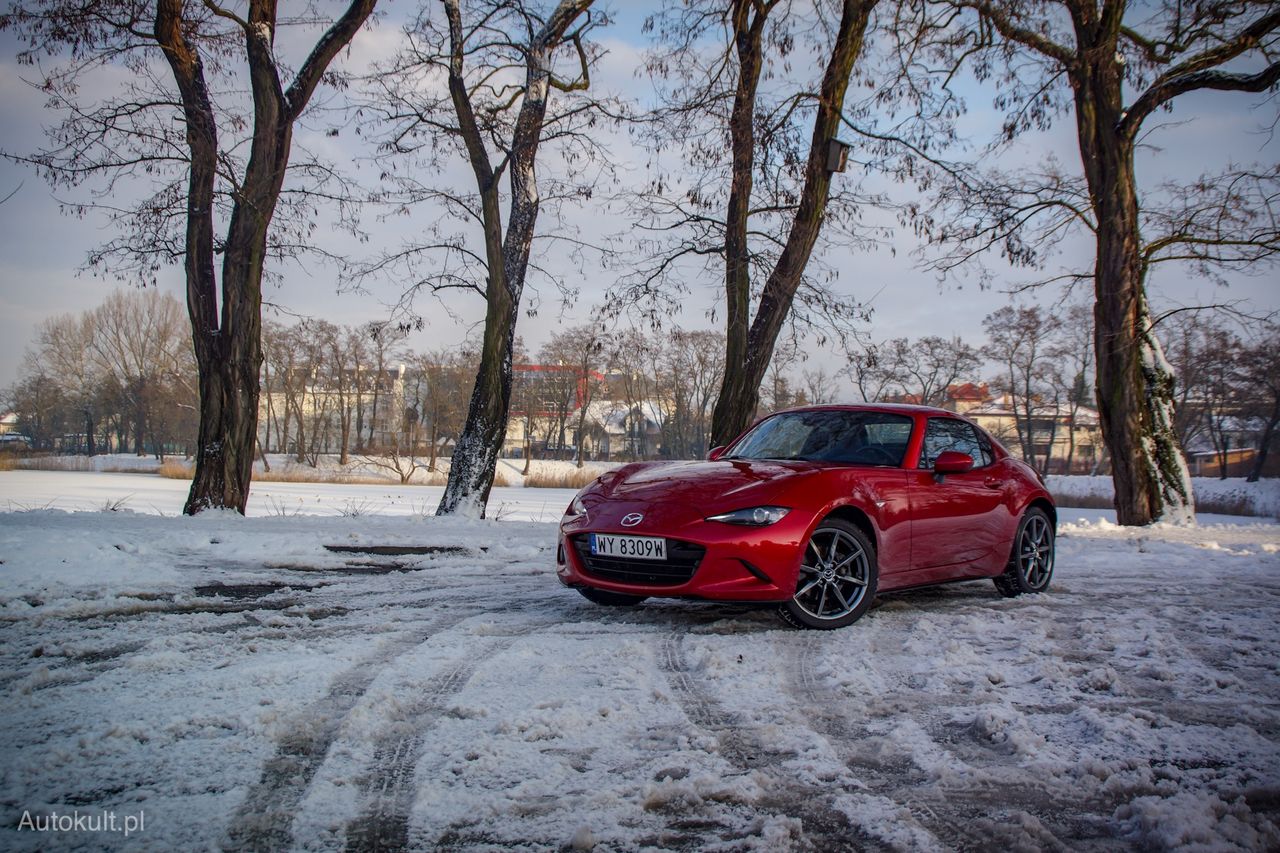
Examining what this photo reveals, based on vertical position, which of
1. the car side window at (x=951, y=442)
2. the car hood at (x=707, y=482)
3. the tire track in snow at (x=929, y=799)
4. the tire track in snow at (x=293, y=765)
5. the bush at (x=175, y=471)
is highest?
the car side window at (x=951, y=442)

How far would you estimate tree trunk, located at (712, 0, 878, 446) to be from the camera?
12.7m

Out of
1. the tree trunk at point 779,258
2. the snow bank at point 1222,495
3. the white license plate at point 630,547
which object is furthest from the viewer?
the snow bank at point 1222,495

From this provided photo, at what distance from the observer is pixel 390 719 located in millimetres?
3090

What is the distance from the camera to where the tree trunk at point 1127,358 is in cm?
1389

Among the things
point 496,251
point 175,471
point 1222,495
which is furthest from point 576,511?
point 175,471

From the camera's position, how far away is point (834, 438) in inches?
232

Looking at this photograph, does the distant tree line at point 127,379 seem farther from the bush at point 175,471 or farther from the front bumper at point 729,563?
the front bumper at point 729,563

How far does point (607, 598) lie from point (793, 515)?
4.53ft

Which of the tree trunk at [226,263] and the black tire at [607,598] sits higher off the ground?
the tree trunk at [226,263]

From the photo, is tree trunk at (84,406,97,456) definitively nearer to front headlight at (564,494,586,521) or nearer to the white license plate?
front headlight at (564,494,586,521)

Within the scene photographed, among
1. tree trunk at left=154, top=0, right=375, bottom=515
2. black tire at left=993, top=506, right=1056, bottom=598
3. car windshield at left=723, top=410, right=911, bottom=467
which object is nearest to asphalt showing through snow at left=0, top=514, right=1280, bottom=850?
black tire at left=993, top=506, right=1056, bottom=598

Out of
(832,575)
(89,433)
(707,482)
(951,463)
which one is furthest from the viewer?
(89,433)

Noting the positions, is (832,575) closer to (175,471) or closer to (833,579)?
(833,579)

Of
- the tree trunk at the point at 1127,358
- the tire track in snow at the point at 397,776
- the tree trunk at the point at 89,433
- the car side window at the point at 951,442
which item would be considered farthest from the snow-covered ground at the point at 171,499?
the tire track in snow at the point at 397,776
